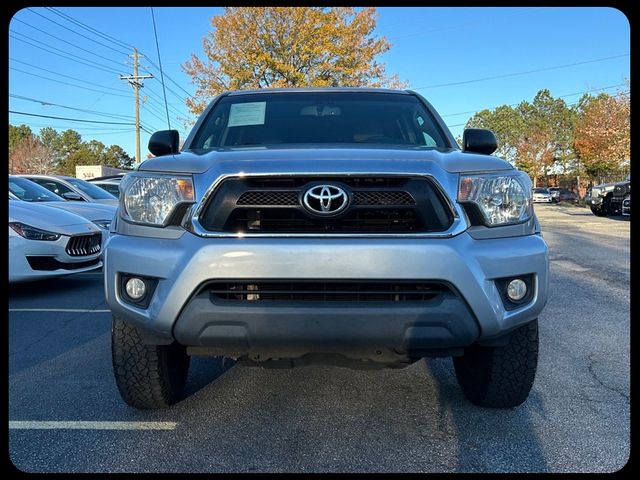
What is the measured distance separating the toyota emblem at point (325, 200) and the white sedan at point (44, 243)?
461cm

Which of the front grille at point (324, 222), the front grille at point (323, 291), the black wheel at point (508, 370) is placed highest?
the front grille at point (324, 222)

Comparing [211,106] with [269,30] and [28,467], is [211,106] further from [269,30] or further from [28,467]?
[269,30]

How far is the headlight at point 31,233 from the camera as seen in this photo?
5.45m

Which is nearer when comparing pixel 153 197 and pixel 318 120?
pixel 153 197

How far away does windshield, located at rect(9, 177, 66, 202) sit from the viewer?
7145mm

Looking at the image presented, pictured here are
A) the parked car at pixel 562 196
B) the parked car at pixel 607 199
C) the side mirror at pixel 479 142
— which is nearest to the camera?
the side mirror at pixel 479 142

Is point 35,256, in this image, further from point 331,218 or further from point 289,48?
point 289,48

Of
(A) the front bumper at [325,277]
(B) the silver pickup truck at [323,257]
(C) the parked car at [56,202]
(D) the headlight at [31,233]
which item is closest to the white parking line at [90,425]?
(B) the silver pickup truck at [323,257]

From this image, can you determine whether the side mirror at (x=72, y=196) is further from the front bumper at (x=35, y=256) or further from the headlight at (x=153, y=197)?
the headlight at (x=153, y=197)

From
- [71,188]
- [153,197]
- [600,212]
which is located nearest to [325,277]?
[153,197]

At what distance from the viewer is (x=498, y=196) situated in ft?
7.17

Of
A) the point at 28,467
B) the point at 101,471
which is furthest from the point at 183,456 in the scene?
the point at 28,467

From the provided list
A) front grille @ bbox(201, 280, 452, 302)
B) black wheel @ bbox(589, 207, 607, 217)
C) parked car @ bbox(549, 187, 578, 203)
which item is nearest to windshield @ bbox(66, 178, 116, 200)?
front grille @ bbox(201, 280, 452, 302)

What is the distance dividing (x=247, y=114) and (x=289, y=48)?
66.6 feet
